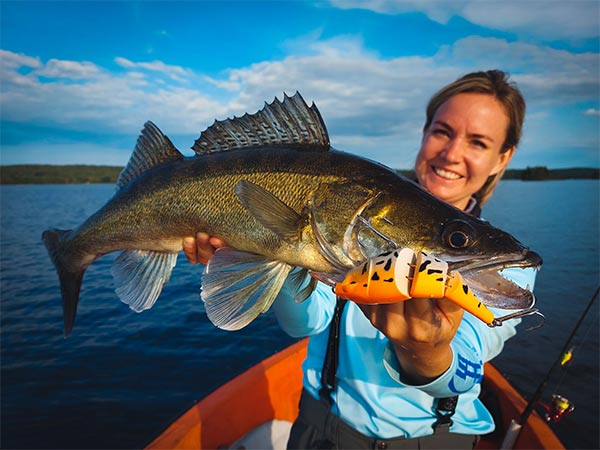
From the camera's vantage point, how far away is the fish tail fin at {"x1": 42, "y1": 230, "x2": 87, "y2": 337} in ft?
11.1

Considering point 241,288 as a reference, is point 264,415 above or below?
below

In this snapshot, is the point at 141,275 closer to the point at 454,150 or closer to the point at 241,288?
the point at 241,288

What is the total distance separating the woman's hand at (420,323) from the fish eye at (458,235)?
276 mm

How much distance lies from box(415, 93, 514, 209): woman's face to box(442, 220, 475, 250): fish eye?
6.19 ft

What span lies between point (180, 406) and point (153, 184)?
20.1ft

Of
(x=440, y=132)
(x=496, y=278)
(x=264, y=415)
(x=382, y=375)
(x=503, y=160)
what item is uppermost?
(x=440, y=132)

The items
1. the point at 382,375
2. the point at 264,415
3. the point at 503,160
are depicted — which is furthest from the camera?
the point at 264,415

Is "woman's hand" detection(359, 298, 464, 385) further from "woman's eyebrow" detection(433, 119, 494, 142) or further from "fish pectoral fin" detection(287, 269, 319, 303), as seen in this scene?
"woman's eyebrow" detection(433, 119, 494, 142)

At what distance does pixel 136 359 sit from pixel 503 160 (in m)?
8.66

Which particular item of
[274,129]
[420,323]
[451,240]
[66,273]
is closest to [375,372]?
[420,323]

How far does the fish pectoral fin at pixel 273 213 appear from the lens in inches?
85.6

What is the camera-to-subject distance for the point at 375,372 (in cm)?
274

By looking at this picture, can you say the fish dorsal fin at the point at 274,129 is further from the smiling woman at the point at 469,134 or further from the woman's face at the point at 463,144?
the smiling woman at the point at 469,134

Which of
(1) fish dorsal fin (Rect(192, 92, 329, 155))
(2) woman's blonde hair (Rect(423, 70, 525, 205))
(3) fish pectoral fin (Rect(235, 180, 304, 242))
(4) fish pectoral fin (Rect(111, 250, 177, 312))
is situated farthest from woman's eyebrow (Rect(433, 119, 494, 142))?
(4) fish pectoral fin (Rect(111, 250, 177, 312))
